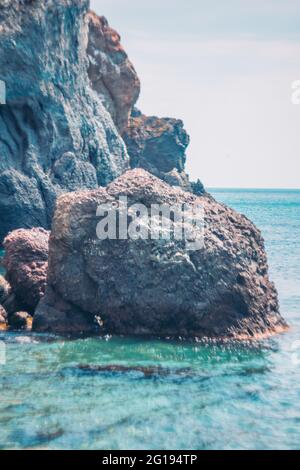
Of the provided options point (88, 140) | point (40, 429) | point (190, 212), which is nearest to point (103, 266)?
point (190, 212)

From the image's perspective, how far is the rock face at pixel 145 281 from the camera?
16094mm

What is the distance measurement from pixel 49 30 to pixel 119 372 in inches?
1188

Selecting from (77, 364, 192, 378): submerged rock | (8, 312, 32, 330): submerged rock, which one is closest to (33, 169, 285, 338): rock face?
(8, 312, 32, 330): submerged rock

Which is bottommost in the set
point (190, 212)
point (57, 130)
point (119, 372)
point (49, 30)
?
point (119, 372)

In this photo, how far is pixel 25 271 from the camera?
18.1 m

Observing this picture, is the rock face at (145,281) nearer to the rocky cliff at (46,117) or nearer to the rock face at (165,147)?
the rocky cliff at (46,117)

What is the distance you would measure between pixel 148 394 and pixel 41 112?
28.6 meters

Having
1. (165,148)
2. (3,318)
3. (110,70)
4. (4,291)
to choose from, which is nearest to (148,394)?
(3,318)

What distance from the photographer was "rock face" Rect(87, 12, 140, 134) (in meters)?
53.6

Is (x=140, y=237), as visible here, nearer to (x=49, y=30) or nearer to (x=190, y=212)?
(x=190, y=212)

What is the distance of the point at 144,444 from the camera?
958 centimetres

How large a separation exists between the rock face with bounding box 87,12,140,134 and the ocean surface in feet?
134

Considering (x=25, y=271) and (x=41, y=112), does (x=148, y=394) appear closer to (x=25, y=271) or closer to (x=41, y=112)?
(x=25, y=271)

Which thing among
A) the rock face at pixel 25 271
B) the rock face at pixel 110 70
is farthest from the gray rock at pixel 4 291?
the rock face at pixel 110 70
